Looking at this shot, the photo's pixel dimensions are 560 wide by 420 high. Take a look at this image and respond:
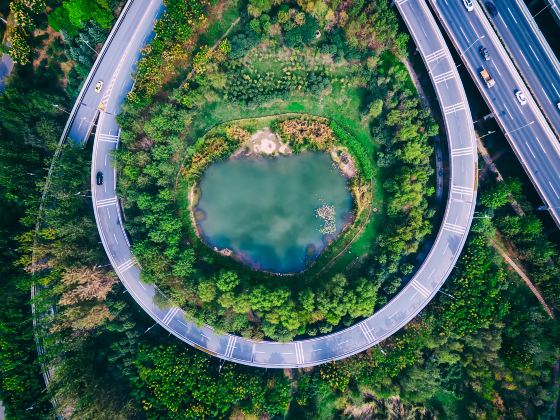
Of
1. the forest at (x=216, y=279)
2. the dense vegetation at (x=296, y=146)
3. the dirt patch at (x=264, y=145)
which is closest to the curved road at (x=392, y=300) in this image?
the forest at (x=216, y=279)

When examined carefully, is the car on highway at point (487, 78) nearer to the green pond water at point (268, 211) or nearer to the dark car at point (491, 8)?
the dark car at point (491, 8)

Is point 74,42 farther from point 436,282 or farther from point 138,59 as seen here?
point 436,282

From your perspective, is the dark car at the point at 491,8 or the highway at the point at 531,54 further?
the dark car at the point at 491,8

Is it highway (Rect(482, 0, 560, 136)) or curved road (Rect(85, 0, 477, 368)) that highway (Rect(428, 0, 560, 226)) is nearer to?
highway (Rect(482, 0, 560, 136))

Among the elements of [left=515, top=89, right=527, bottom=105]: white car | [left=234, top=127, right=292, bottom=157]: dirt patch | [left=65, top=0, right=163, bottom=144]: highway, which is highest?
[left=65, top=0, right=163, bottom=144]: highway

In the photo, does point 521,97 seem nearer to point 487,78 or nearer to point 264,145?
point 487,78


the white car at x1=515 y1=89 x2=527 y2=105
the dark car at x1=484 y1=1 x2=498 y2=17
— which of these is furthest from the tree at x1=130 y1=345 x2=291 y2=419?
the dark car at x1=484 y1=1 x2=498 y2=17

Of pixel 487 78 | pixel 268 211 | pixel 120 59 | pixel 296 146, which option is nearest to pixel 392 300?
pixel 268 211
